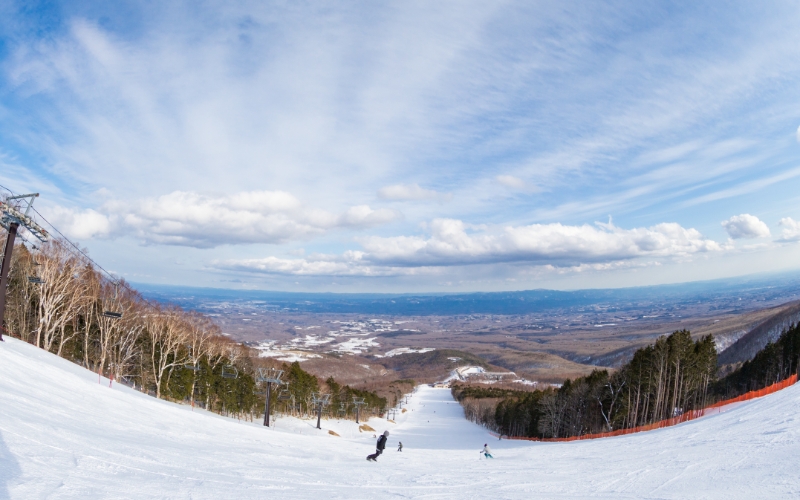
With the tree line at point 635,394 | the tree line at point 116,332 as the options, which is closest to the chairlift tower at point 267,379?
the tree line at point 116,332

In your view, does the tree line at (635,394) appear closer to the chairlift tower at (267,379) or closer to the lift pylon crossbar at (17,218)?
the chairlift tower at (267,379)

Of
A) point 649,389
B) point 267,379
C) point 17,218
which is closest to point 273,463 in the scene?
point 17,218

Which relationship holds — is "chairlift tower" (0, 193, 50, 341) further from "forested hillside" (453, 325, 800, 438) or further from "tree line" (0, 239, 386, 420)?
"forested hillside" (453, 325, 800, 438)

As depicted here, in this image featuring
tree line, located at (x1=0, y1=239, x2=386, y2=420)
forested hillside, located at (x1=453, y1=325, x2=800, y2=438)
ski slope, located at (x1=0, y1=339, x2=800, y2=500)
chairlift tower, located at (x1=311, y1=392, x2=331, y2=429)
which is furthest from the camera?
chairlift tower, located at (x1=311, y1=392, x2=331, y2=429)

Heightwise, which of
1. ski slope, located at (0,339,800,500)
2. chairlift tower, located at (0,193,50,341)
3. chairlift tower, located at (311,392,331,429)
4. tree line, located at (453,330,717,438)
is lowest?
chairlift tower, located at (311,392,331,429)

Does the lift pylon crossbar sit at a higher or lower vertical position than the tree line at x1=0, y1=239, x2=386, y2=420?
higher

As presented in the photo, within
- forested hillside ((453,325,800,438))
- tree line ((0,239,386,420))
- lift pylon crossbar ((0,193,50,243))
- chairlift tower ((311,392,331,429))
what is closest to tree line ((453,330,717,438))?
forested hillside ((453,325,800,438))

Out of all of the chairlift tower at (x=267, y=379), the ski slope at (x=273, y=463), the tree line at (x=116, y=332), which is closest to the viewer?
the ski slope at (x=273, y=463)
